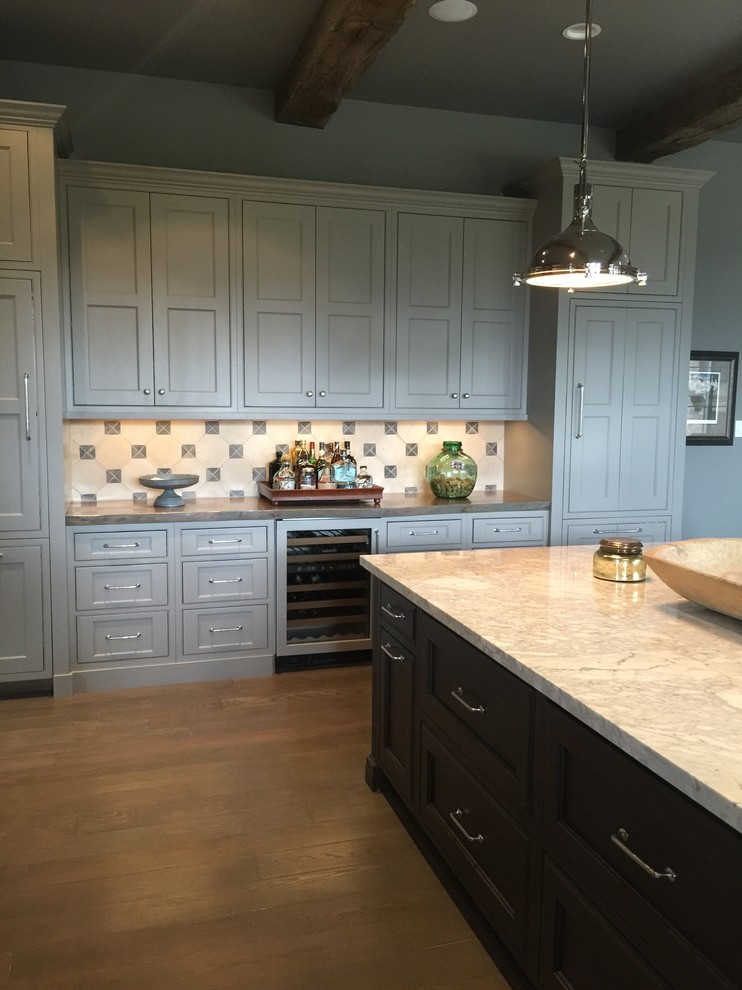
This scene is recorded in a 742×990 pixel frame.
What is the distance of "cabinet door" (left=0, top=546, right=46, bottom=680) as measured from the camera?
362 cm

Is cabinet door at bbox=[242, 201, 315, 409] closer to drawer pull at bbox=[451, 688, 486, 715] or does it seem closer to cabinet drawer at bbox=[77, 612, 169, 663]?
cabinet drawer at bbox=[77, 612, 169, 663]

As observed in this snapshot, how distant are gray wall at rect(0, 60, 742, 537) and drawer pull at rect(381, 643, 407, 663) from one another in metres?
2.85

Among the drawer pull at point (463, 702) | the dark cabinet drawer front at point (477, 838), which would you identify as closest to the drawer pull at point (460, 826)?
the dark cabinet drawer front at point (477, 838)

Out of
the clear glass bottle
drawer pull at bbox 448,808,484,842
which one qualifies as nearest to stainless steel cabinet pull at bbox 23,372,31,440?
the clear glass bottle

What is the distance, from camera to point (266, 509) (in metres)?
4.01

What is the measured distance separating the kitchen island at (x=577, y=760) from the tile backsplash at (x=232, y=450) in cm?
208

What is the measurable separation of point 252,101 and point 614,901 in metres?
4.18

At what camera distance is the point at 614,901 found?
1412 mm

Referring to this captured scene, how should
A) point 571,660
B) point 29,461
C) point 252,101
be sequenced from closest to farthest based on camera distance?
point 571,660 → point 29,461 → point 252,101

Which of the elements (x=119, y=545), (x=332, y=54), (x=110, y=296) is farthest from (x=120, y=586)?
(x=332, y=54)

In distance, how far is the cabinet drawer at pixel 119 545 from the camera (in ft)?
12.3

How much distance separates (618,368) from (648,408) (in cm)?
30

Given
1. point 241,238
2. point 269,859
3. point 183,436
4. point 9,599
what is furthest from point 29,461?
point 269,859

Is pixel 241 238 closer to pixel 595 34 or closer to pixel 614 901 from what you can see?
pixel 595 34
